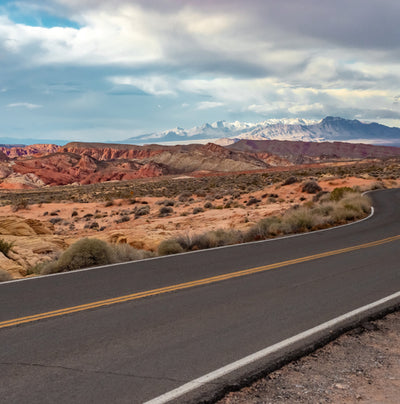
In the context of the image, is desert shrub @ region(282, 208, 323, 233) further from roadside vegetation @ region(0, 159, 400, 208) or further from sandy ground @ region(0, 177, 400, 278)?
roadside vegetation @ region(0, 159, 400, 208)

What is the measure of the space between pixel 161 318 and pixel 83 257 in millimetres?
4938

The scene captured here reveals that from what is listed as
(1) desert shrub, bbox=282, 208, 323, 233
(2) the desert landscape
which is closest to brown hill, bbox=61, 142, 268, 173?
(2) the desert landscape

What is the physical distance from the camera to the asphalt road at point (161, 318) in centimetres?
469

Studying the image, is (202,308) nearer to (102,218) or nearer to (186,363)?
(186,363)

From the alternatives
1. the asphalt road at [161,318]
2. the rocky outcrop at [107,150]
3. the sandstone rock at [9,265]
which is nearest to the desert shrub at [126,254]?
the asphalt road at [161,318]

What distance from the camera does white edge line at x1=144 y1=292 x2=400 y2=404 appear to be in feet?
14.4

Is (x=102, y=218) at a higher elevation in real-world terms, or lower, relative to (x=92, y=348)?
lower

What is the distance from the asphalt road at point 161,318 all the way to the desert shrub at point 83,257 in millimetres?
707

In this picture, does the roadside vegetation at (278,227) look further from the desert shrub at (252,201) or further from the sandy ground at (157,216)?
the desert shrub at (252,201)

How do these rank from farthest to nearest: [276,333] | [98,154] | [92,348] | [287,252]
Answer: [98,154] < [287,252] < [276,333] < [92,348]

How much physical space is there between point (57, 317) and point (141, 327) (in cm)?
145

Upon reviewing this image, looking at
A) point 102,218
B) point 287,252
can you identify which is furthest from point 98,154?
point 287,252

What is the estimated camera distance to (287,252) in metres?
12.5

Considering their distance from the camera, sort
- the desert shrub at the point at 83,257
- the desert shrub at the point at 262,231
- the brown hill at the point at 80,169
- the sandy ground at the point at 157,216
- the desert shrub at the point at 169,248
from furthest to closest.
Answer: the brown hill at the point at 80,169 → the sandy ground at the point at 157,216 → the desert shrub at the point at 262,231 → the desert shrub at the point at 169,248 → the desert shrub at the point at 83,257
